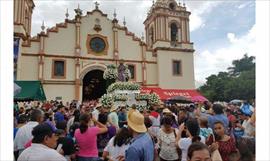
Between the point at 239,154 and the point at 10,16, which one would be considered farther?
the point at 239,154

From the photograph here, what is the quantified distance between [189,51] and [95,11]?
8079 mm

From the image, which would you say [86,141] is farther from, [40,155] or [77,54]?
[77,54]

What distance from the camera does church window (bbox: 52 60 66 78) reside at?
19.0 meters

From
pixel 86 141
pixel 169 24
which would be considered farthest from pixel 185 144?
pixel 169 24

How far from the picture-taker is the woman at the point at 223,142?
9.83ft

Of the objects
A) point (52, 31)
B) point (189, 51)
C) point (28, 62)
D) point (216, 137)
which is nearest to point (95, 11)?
Result: point (52, 31)

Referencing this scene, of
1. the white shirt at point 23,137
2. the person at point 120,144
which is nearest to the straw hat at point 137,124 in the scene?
the person at point 120,144

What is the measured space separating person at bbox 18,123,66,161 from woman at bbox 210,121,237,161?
5.80 ft

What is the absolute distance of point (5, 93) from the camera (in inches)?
63.7

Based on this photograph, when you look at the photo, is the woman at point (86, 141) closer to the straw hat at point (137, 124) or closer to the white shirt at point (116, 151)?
the white shirt at point (116, 151)

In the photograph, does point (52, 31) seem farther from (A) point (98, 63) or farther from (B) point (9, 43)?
(B) point (9, 43)

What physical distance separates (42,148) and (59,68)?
1759 centimetres

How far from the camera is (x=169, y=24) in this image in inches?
864

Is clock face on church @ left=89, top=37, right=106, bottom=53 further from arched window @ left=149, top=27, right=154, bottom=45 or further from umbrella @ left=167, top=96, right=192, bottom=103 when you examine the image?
umbrella @ left=167, top=96, right=192, bottom=103
